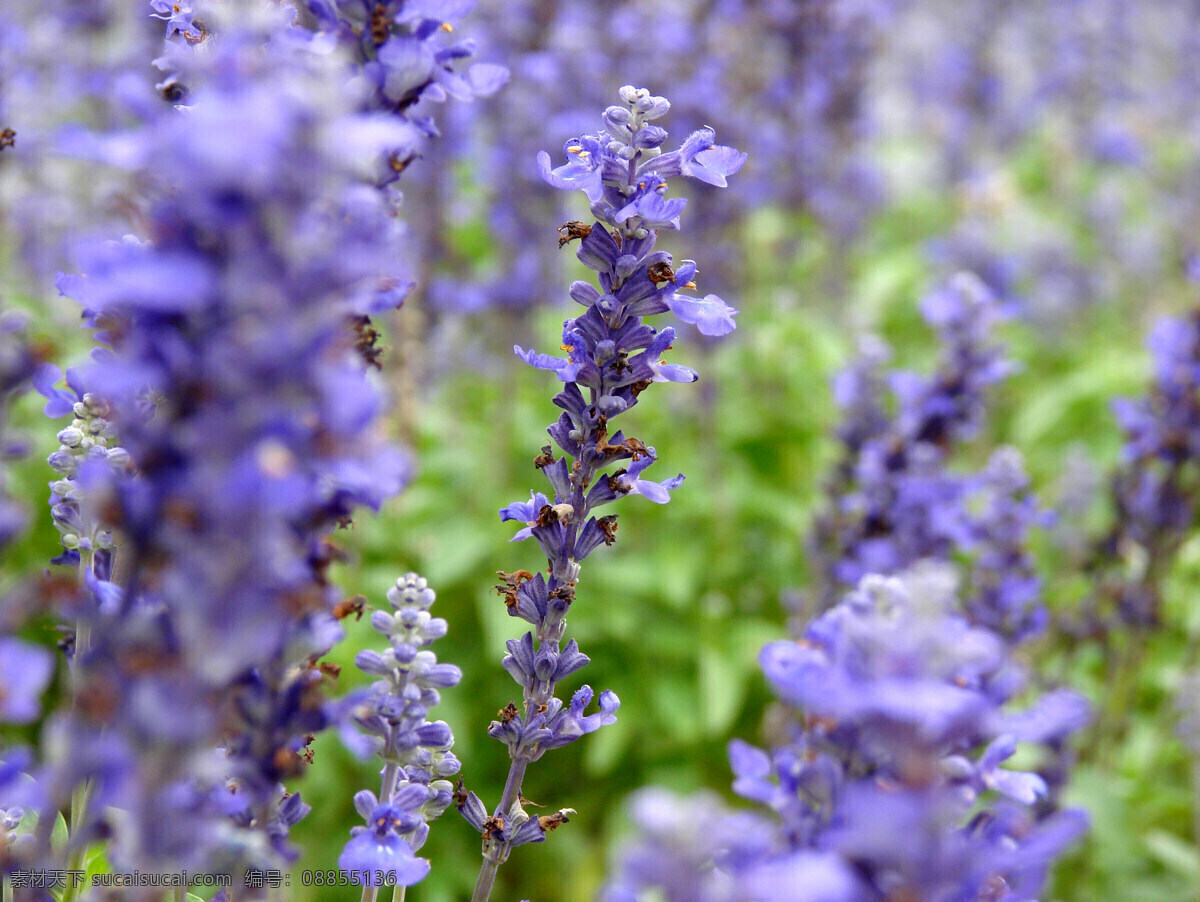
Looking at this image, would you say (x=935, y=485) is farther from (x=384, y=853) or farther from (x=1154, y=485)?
(x=384, y=853)

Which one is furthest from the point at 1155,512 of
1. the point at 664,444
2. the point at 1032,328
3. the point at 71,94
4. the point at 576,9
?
the point at 71,94

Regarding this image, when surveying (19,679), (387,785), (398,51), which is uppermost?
(398,51)

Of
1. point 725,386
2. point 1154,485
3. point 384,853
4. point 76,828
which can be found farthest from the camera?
point 725,386

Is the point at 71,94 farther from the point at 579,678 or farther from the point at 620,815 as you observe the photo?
the point at 620,815

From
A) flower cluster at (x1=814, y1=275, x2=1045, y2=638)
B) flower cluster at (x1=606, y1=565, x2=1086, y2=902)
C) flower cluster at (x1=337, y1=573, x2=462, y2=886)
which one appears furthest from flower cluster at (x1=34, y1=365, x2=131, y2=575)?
flower cluster at (x1=814, y1=275, x2=1045, y2=638)

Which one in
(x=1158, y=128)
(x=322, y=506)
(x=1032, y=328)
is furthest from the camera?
(x=1158, y=128)

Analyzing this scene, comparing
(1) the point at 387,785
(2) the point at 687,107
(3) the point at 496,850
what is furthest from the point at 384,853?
(2) the point at 687,107
